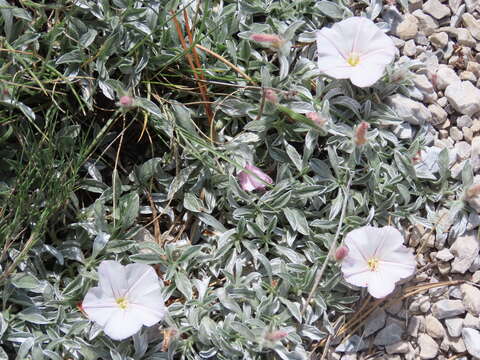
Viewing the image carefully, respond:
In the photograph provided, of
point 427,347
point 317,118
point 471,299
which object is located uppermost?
point 317,118

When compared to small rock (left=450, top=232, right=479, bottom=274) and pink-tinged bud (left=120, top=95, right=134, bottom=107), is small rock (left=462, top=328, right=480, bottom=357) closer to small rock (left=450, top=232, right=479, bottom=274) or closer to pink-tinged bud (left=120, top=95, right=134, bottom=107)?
small rock (left=450, top=232, right=479, bottom=274)

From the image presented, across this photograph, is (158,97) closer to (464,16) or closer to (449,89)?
(449,89)

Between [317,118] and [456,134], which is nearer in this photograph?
[317,118]

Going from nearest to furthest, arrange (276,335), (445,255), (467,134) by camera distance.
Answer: (276,335) → (445,255) → (467,134)

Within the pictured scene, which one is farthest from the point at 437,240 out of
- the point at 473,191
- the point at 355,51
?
the point at 355,51

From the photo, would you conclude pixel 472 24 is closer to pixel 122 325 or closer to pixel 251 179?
pixel 251 179

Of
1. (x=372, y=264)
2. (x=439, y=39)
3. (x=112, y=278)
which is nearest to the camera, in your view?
(x=112, y=278)

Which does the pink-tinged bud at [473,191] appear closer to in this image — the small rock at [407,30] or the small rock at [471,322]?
the small rock at [471,322]
